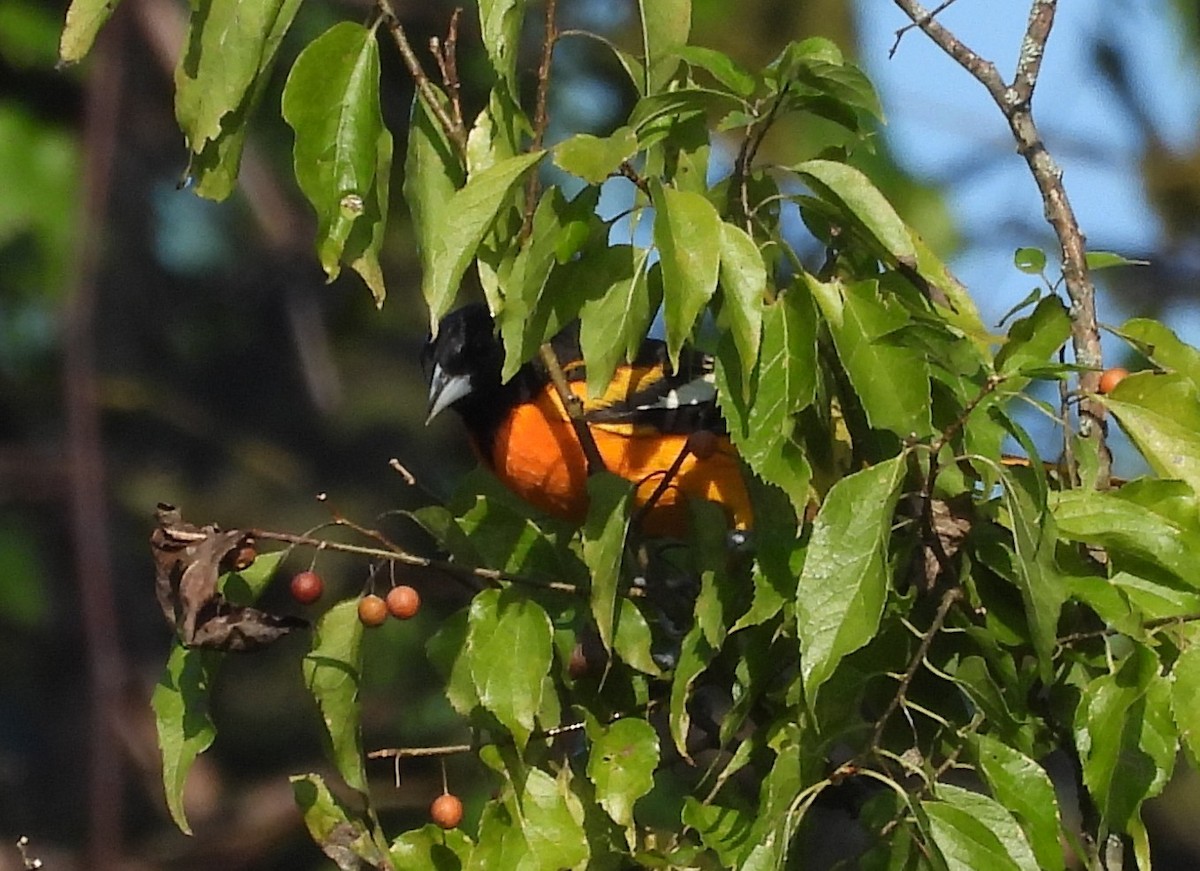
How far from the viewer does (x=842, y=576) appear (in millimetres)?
1940

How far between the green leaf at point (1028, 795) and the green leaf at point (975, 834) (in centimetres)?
5

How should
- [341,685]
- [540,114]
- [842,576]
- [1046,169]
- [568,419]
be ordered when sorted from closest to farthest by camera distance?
[842,576] < [540,114] < [341,685] < [1046,169] < [568,419]

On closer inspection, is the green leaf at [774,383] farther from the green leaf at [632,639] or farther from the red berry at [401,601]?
the red berry at [401,601]

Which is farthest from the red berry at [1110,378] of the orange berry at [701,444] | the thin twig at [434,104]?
the thin twig at [434,104]

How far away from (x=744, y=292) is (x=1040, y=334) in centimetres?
39

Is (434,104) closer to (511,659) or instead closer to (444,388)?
(511,659)

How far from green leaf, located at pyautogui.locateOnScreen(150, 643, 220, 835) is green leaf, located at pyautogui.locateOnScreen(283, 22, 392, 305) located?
0.53 meters

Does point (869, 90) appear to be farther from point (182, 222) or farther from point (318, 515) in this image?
point (182, 222)

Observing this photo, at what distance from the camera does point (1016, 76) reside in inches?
101

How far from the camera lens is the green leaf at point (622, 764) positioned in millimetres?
2234

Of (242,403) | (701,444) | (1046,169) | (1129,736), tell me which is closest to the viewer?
Answer: (1129,736)

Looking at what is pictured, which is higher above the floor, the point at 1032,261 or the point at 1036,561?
the point at 1032,261

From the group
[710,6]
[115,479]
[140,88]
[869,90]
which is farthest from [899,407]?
[115,479]

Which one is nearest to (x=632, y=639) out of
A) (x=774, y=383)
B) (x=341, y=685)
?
(x=341, y=685)
